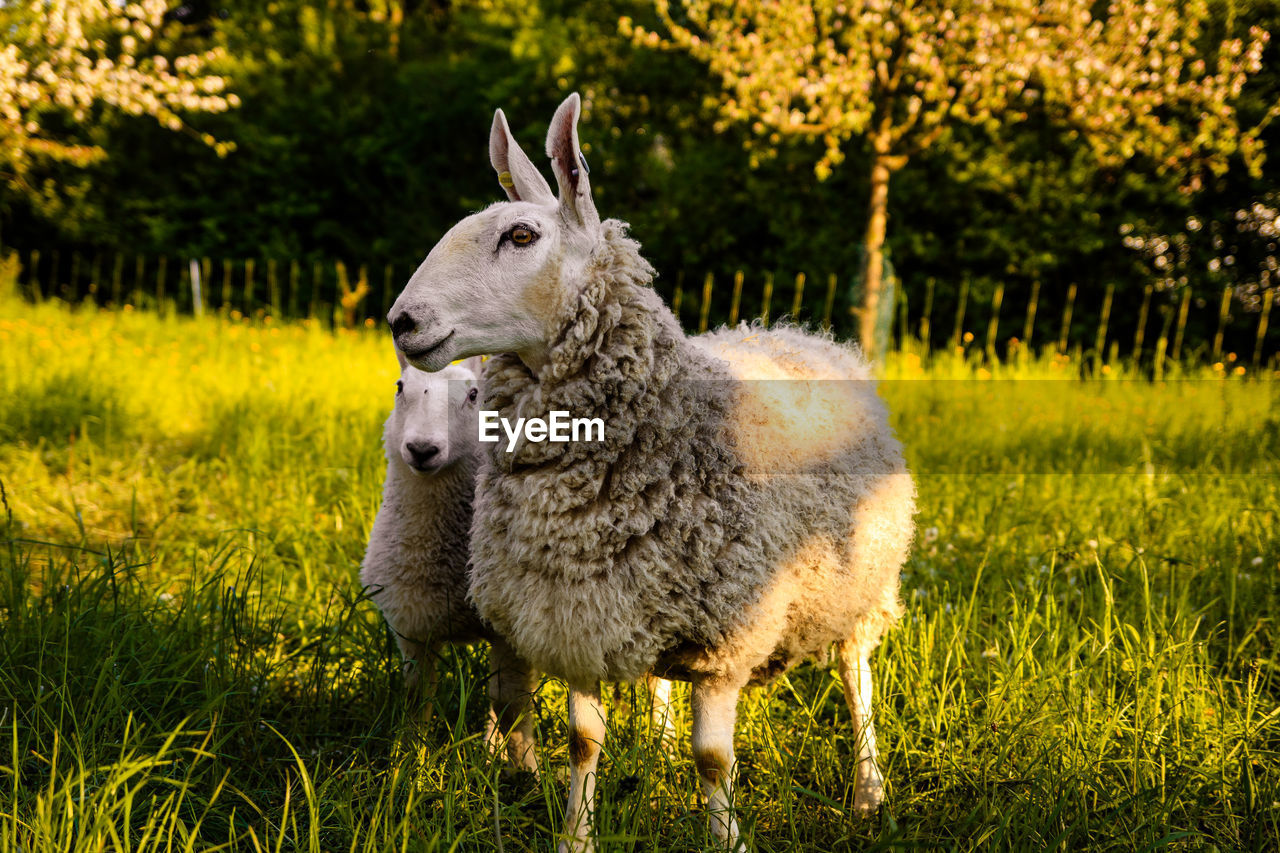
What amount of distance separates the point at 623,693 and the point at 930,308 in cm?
737

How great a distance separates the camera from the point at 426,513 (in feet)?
8.21

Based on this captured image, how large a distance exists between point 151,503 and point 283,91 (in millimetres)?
9292

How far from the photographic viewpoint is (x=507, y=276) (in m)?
1.85

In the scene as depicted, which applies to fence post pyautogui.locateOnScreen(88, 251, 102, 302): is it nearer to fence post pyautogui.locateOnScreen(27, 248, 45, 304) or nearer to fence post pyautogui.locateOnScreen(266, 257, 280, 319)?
fence post pyautogui.locateOnScreen(27, 248, 45, 304)

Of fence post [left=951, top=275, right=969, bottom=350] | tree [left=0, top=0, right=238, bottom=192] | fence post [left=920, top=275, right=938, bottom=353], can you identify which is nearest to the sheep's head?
fence post [left=920, top=275, right=938, bottom=353]

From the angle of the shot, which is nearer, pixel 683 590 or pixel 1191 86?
pixel 683 590

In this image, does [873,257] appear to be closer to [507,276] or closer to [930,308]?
[930,308]

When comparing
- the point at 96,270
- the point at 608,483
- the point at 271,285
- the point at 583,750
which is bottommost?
the point at 583,750

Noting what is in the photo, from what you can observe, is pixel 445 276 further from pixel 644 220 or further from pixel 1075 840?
pixel 644 220

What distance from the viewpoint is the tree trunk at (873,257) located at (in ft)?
25.5

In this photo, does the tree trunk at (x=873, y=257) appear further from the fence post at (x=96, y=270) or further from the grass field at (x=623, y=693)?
the fence post at (x=96, y=270)

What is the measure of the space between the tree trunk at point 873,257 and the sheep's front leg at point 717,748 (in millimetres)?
6151

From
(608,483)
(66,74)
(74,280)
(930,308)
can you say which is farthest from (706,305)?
(74,280)

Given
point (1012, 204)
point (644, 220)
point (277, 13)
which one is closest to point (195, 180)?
point (277, 13)
